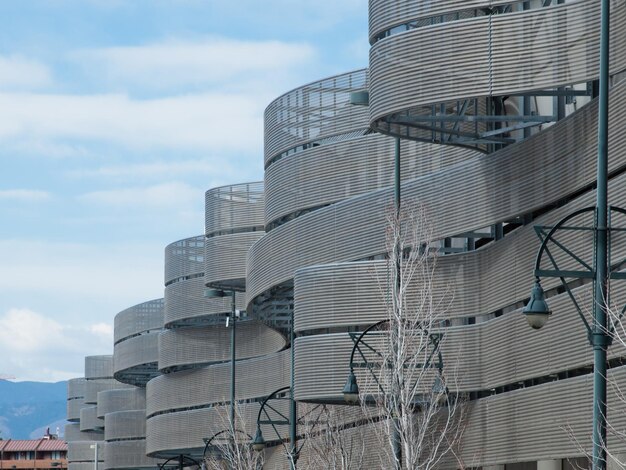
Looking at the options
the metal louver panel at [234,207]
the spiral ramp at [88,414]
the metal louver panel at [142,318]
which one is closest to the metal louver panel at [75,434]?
the spiral ramp at [88,414]

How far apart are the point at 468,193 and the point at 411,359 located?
4951 millimetres

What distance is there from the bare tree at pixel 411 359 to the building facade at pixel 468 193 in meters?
0.49

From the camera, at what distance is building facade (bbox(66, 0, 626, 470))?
35.8 metres

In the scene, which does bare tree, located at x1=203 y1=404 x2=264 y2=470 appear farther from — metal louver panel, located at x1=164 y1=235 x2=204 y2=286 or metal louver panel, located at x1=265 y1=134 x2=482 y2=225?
metal louver panel, located at x1=164 y1=235 x2=204 y2=286

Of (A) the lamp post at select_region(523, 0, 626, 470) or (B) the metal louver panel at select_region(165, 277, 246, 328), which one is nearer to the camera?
(A) the lamp post at select_region(523, 0, 626, 470)

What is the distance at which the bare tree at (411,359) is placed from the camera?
133 ft

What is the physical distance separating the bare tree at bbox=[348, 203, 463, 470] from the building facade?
485mm

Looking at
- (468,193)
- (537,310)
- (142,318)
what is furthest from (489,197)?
(142,318)

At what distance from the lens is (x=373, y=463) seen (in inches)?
2063

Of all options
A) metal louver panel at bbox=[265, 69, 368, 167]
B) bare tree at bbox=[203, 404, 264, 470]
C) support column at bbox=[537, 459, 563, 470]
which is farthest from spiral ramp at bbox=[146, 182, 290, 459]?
support column at bbox=[537, 459, 563, 470]

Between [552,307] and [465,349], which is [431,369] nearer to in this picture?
[465,349]

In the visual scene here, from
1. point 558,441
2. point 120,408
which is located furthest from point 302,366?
point 120,408

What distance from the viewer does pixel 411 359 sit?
4247cm

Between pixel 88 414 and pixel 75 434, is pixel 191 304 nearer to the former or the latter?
pixel 88 414
